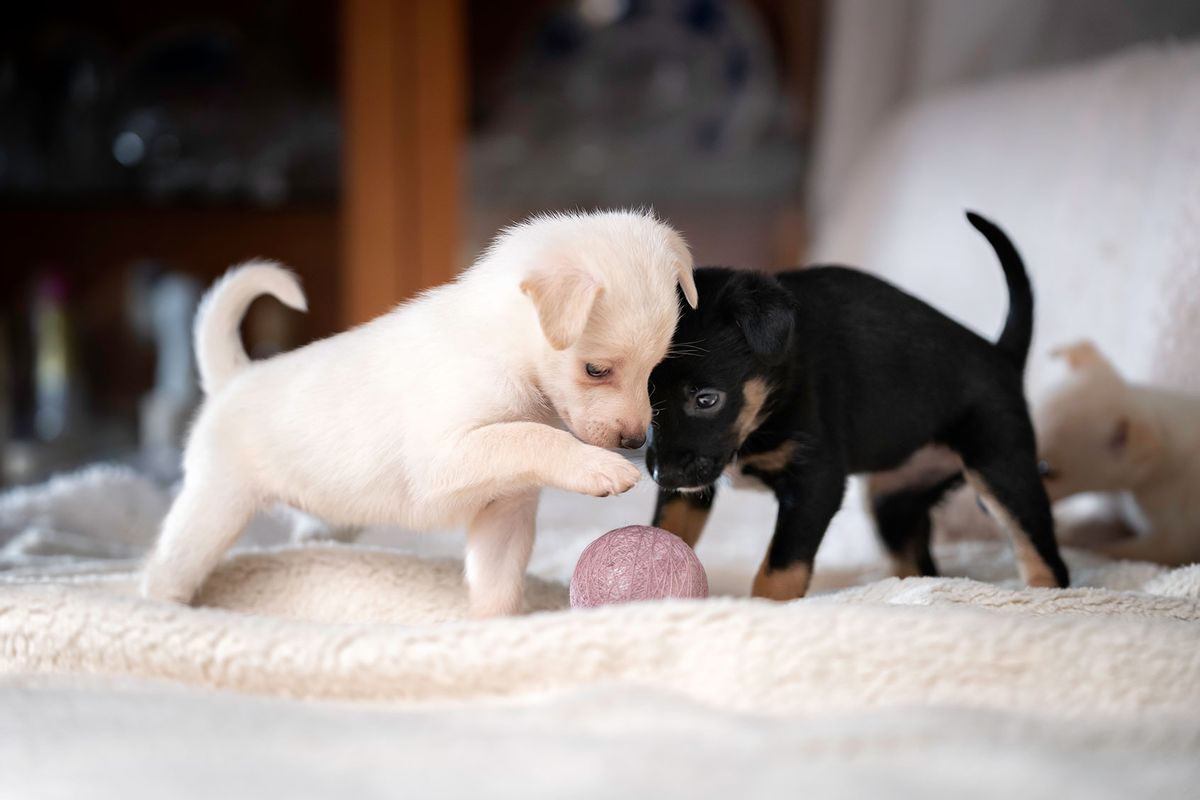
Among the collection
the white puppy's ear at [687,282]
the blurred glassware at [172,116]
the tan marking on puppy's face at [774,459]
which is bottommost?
the tan marking on puppy's face at [774,459]

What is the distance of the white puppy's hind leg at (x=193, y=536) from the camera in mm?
1193

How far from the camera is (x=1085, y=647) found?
89 centimetres

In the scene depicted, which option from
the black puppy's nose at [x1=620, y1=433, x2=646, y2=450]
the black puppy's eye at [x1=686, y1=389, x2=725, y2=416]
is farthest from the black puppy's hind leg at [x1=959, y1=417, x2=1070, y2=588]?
the black puppy's nose at [x1=620, y1=433, x2=646, y2=450]

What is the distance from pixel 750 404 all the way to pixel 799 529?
145 millimetres

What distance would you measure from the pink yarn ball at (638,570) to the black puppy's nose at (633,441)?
0.32 feet

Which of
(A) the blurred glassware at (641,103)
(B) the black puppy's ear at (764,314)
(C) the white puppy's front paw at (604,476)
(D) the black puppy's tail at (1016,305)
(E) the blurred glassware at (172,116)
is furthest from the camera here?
(A) the blurred glassware at (641,103)

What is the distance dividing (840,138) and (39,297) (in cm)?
198

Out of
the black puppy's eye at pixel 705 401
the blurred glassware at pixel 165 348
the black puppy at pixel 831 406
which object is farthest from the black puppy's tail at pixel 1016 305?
the blurred glassware at pixel 165 348

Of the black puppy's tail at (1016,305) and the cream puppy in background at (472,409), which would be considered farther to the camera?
the black puppy's tail at (1016,305)

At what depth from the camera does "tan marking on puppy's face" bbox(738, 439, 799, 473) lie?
124cm

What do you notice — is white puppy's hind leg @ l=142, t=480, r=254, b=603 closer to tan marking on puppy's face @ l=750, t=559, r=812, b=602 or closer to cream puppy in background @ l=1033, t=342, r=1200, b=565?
tan marking on puppy's face @ l=750, t=559, r=812, b=602

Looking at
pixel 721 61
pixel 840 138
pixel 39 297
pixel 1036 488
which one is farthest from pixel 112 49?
pixel 1036 488

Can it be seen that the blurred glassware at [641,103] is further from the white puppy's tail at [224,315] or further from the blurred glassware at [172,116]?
the white puppy's tail at [224,315]

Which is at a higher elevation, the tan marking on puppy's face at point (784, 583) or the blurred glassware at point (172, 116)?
the blurred glassware at point (172, 116)
